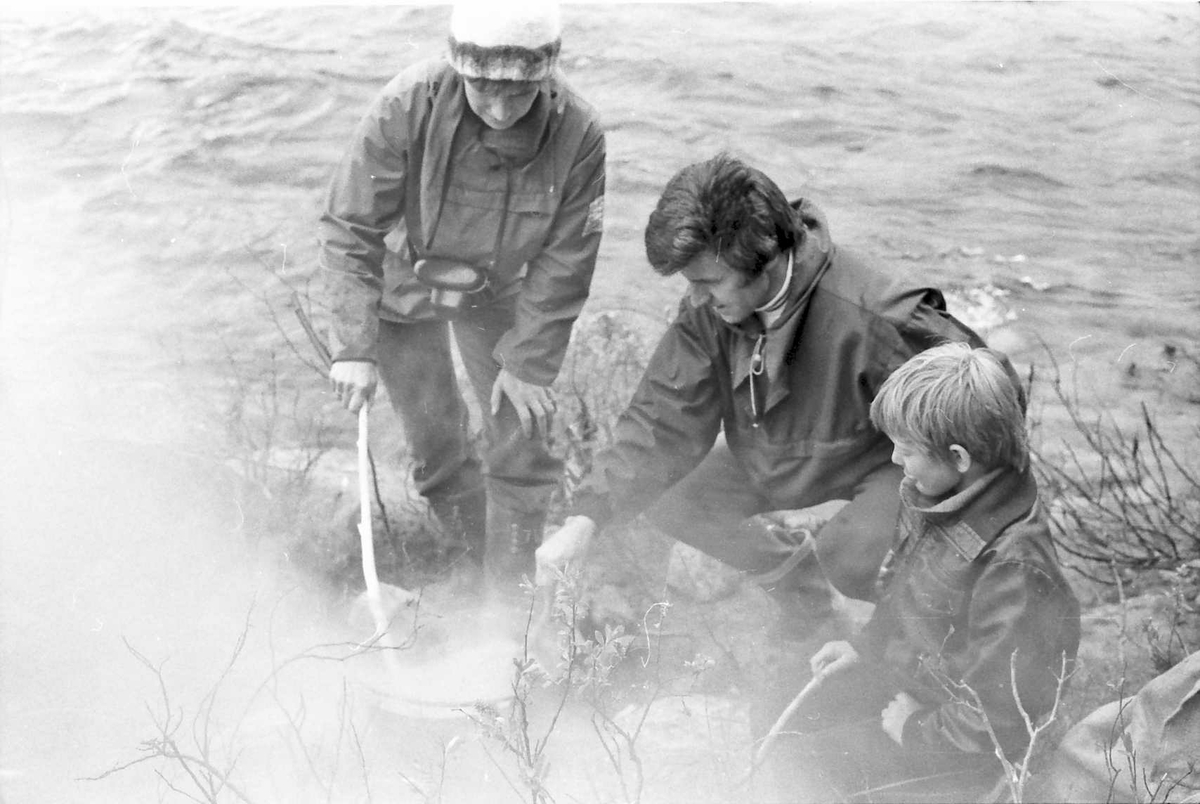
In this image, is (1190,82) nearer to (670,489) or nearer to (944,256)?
(944,256)

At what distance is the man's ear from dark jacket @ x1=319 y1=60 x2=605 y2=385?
51.0 inches

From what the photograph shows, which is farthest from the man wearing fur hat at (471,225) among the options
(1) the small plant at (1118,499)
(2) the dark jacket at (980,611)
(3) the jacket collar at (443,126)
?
(1) the small plant at (1118,499)

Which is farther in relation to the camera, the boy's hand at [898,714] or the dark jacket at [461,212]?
the dark jacket at [461,212]

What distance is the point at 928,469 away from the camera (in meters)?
2.49

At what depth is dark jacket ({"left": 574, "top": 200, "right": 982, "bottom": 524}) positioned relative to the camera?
2.82m

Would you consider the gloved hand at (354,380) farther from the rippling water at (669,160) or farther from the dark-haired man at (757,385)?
the rippling water at (669,160)

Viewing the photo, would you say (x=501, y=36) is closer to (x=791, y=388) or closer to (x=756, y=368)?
(x=756, y=368)

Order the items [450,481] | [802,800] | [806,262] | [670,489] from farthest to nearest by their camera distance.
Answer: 1. [450,481]
2. [670,489]
3. [802,800]
4. [806,262]

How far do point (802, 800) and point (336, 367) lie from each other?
1.77 metres

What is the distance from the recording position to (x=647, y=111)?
12.7ft

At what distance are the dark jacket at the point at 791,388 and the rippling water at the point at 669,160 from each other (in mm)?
908

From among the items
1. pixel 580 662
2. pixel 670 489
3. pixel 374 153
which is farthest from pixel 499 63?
pixel 580 662

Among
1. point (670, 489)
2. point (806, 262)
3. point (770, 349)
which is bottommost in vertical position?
point (670, 489)

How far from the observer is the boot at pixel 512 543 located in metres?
3.82
